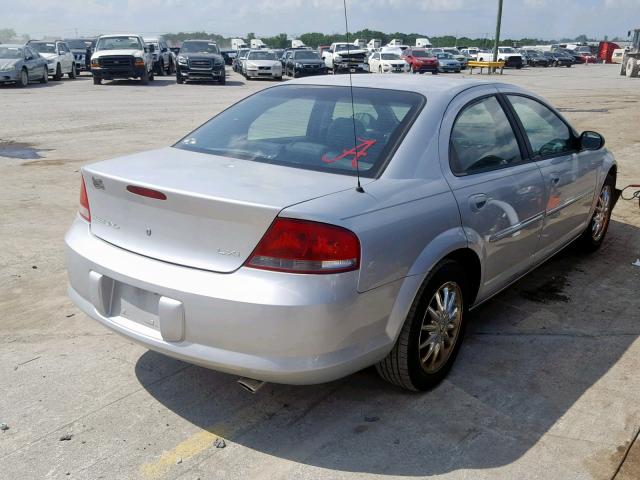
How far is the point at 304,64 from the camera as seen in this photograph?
109ft

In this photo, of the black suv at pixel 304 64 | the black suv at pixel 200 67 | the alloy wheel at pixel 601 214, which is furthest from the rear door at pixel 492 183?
the black suv at pixel 304 64

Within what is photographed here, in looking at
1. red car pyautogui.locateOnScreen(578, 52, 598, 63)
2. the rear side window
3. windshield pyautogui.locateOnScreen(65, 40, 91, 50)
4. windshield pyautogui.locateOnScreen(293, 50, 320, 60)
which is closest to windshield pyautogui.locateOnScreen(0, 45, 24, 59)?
windshield pyautogui.locateOnScreen(65, 40, 91, 50)

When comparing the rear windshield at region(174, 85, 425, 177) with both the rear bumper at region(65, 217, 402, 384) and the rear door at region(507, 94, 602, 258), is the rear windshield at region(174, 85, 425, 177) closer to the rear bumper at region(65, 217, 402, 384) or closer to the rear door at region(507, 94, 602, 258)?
the rear bumper at region(65, 217, 402, 384)

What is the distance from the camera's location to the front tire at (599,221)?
5720mm

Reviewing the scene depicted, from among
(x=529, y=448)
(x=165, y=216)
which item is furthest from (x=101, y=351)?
(x=529, y=448)

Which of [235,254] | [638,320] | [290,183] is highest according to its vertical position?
[290,183]

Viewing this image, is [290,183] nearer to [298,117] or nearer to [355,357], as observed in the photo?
[355,357]

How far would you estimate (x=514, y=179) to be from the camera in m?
4.06

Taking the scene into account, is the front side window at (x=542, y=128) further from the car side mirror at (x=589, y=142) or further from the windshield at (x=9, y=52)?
the windshield at (x=9, y=52)

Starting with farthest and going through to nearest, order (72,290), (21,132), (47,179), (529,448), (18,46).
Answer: (18,46), (21,132), (47,179), (72,290), (529,448)

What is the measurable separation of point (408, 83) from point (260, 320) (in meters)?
1.93

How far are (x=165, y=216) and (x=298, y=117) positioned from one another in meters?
1.42

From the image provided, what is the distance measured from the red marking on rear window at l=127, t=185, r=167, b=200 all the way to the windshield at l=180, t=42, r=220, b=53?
2718cm

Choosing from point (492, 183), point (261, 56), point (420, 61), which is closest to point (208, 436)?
point (492, 183)
